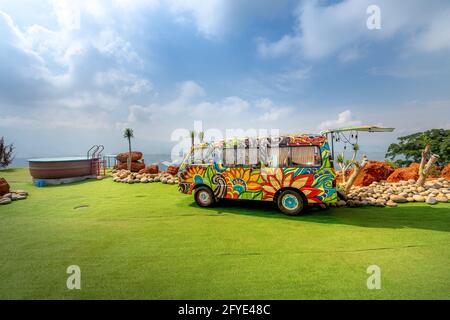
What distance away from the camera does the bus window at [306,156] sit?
554cm

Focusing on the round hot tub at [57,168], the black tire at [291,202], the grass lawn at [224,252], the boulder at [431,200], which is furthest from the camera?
the round hot tub at [57,168]

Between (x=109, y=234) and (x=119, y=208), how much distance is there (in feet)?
7.23

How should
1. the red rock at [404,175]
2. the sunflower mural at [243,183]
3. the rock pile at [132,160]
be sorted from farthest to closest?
1. the rock pile at [132,160]
2. the red rock at [404,175]
3. the sunflower mural at [243,183]

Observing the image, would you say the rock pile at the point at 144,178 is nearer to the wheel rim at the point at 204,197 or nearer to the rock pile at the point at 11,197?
the rock pile at the point at 11,197

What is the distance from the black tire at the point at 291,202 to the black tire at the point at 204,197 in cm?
213

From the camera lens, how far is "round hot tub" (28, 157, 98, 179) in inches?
438

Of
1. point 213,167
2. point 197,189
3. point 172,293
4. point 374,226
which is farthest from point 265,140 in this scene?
point 172,293

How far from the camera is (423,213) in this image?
5.59m

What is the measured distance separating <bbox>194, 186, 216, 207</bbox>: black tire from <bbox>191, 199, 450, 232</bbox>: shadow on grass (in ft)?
0.75

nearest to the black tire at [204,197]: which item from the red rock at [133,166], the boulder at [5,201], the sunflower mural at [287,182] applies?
the sunflower mural at [287,182]

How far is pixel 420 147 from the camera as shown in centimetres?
1917

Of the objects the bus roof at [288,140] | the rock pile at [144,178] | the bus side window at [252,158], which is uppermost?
the bus roof at [288,140]

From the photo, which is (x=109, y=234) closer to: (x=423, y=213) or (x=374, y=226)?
(x=374, y=226)
